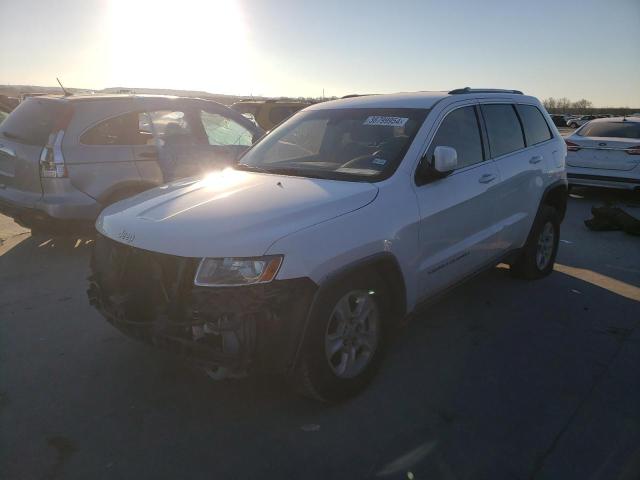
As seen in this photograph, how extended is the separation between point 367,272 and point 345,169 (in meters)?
0.85

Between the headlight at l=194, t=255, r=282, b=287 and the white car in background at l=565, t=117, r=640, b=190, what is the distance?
28.3ft

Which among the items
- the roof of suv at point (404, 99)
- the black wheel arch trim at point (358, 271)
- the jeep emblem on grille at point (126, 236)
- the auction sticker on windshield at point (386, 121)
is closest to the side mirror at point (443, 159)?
the auction sticker on windshield at point (386, 121)

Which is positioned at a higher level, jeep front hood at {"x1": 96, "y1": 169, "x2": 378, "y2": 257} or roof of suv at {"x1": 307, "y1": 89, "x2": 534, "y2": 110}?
roof of suv at {"x1": 307, "y1": 89, "x2": 534, "y2": 110}

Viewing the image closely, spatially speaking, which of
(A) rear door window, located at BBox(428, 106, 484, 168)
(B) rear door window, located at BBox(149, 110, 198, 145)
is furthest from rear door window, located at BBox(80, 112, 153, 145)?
(A) rear door window, located at BBox(428, 106, 484, 168)

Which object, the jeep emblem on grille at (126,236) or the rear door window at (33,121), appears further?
the rear door window at (33,121)

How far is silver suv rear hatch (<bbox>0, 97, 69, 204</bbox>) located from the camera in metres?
5.48

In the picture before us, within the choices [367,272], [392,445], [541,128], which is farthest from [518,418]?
[541,128]

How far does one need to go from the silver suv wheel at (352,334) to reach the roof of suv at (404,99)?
5.44 feet

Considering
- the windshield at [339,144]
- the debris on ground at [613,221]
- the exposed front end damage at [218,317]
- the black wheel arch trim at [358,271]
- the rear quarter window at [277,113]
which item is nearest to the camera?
the exposed front end damage at [218,317]

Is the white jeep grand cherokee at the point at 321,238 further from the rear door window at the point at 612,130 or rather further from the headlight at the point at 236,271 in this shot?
the rear door window at the point at 612,130

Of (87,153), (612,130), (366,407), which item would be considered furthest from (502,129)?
(612,130)

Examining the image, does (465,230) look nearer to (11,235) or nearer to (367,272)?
(367,272)

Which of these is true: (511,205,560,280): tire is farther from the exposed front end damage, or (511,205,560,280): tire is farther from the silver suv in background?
the silver suv in background

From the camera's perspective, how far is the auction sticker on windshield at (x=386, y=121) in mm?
3676
